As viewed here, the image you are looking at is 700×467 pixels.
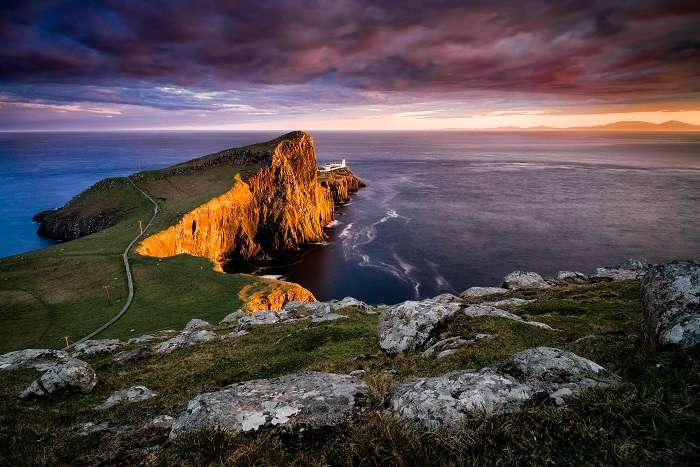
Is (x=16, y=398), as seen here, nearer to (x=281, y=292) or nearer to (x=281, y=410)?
(x=281, y=410)

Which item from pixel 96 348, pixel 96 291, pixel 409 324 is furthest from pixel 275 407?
pixel 96 291

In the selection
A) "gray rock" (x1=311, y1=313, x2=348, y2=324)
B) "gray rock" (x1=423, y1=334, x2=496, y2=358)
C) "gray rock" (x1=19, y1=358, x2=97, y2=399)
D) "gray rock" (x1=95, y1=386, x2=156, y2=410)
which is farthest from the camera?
"gray rock" (x1=311, y1=313, x2=348, y2=324)

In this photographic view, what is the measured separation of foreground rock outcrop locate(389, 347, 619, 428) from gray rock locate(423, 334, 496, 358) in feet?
21.0

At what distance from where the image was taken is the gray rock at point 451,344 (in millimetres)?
15500

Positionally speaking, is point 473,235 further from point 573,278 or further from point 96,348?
point 96,348

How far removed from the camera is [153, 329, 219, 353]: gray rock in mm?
27672

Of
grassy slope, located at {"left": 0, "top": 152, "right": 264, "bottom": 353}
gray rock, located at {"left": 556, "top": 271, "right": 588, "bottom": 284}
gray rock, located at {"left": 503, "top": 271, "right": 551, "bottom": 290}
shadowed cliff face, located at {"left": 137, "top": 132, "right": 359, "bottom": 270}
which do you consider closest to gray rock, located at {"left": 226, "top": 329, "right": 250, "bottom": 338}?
grassy slope, located at {"left": 0, "top": 152, "right": 264, "bottom": 353}

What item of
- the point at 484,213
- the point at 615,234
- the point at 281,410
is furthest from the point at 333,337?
the point at 484,213

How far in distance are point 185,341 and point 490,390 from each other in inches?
1075

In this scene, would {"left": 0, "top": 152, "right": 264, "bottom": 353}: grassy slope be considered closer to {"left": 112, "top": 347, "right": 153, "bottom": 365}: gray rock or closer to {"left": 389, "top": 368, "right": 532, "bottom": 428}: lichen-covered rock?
{"left": 112, "top": 347, "right": 153, "bottom": 365}: gray rock

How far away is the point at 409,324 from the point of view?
60.5ft

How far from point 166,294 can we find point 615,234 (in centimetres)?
11626

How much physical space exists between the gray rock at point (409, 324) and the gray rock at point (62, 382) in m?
14.5

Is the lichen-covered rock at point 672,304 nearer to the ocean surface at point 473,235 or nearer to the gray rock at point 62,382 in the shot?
the gray rock at point 62,382
